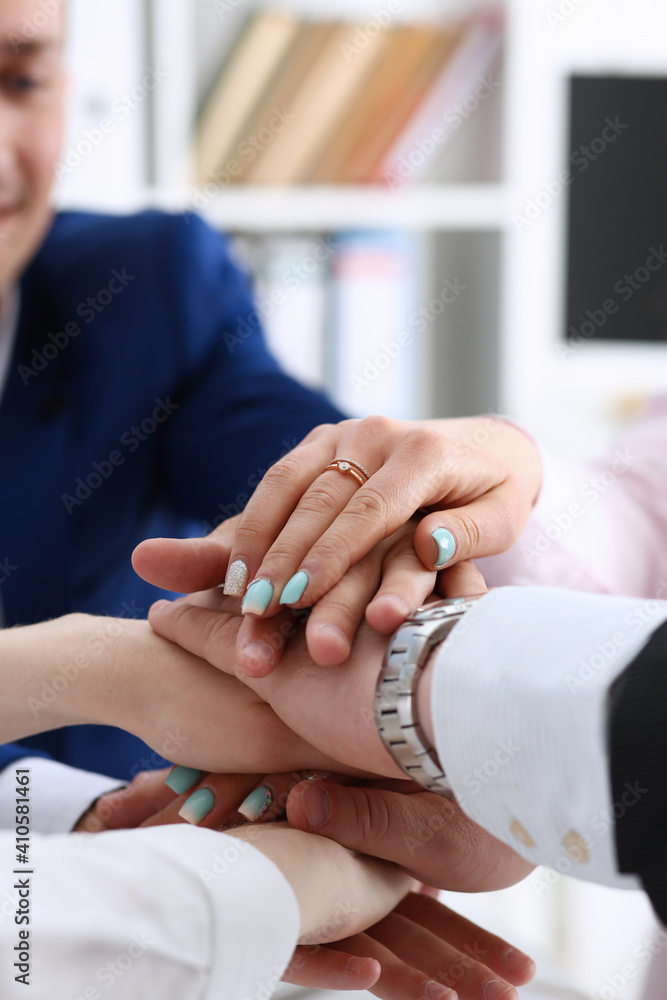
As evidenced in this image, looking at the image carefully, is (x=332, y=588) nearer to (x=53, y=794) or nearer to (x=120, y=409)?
(x=53, y=794)

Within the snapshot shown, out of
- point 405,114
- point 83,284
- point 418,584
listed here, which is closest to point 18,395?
point 83,284

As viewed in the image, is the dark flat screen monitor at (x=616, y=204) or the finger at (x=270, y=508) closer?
the finger at (x=270, y=508)

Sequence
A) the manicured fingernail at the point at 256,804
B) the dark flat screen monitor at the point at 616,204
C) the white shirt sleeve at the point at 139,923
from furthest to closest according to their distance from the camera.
Result: 1. the dark flat screen monitor at the point at 616,204
2. the manicured fingernail at the point at 256,804
3. the white shirt sleeve at the point at 139,923

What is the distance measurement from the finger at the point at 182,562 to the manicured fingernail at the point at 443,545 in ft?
0.50

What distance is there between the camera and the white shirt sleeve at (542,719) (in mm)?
452

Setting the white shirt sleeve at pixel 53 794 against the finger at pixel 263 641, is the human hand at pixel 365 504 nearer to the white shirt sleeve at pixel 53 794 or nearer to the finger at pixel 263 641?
the finger at pixel 263 641

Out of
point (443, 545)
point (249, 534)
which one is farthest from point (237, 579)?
point (443, 545)

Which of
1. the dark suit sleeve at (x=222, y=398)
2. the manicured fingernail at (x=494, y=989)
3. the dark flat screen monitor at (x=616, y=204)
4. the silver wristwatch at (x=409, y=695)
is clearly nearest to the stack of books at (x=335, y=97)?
the dark flat screen monitor at (x=616, y=204)

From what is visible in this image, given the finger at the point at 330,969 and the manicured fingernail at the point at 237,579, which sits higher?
the manicured fingernail at the point at 237,579

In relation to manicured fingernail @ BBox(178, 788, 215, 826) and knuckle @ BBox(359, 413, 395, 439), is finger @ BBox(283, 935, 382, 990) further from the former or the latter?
knuckle @ BBox(359, 413, 395, 439)

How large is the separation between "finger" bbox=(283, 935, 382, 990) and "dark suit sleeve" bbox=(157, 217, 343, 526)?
54cm

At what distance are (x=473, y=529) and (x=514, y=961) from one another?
0.95 feet

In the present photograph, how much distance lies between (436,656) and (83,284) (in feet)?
2.97

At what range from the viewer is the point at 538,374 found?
2076 mm
